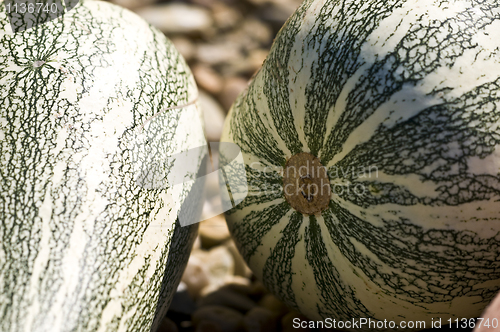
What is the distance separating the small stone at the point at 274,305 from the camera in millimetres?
1834

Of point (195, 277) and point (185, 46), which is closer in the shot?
point (195, 277)

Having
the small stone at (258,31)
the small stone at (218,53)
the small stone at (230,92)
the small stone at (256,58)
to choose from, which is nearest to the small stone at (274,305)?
the small stone at (230,92)

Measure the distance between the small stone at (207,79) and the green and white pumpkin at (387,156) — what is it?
2015 millimetres

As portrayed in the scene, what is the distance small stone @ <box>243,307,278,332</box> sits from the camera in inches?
65.7

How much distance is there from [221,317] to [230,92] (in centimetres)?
203

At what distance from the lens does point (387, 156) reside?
46.3 inches

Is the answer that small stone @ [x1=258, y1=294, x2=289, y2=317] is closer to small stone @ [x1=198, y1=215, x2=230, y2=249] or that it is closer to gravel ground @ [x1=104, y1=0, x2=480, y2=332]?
gravel ground @ [x1=104, y1=0, x2=480, y2=332]

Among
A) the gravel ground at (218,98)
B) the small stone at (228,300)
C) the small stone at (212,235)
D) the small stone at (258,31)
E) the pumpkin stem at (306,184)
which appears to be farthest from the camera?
the small stone at (258,31)

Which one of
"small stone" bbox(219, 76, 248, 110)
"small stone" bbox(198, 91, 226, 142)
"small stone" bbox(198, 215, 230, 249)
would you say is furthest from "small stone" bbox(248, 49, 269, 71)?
"small stone" bbox(198, 215, 230, 249)

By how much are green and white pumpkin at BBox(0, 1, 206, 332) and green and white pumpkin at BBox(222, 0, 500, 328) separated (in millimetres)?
384

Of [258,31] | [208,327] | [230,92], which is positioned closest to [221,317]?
[208,327]

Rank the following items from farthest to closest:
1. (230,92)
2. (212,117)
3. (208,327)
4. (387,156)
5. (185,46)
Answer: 1. (185,46)
2. (230,92)
3. (212,117)
4. (208,327)
5. (387,156)

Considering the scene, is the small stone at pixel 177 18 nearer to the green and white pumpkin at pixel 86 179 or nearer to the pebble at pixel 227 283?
the green and white pumpkin at pixel 86 179

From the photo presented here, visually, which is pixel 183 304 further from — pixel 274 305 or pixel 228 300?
pixel 274 305
